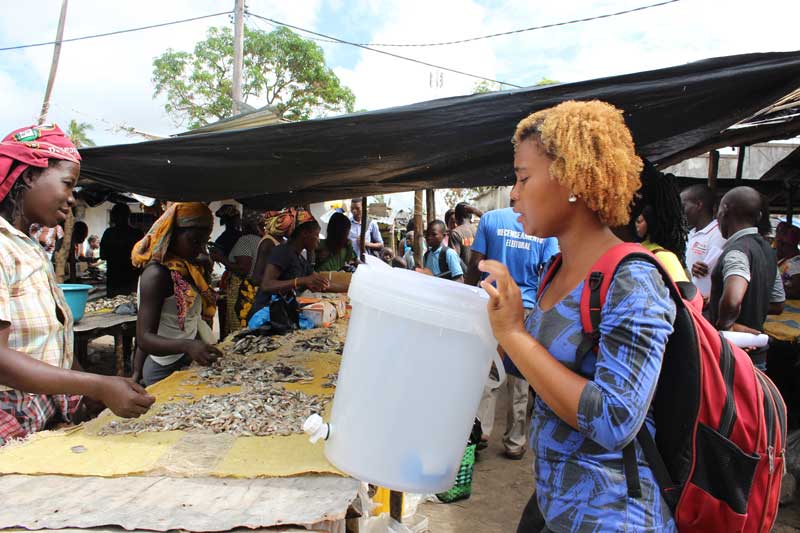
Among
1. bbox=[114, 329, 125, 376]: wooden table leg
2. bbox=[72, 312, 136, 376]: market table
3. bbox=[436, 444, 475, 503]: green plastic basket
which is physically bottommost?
bbox=[436, 444, 475, 503]: green plastic basket

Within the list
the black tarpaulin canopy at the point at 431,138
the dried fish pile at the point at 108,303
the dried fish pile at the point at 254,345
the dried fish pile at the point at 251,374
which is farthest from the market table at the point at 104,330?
the dried fish pile at the point at 251,374

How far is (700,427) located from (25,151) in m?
2.46

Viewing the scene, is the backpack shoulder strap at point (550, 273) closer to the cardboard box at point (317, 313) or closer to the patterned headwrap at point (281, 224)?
the cardboard box at point (317, 313)

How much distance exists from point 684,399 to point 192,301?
2.92m

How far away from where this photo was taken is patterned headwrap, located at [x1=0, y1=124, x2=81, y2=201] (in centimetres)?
196

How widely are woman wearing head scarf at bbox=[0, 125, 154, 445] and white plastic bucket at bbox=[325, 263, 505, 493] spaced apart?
3.32 ft

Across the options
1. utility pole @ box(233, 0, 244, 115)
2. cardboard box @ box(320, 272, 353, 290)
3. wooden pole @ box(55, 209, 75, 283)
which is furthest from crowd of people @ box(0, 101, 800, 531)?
utility pole @ box(233, 0, 244, 115)

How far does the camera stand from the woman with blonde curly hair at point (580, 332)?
1040mm

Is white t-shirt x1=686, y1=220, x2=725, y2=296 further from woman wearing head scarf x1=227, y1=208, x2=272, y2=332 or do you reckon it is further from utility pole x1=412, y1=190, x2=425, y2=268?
utility pole x1=412, y1=190, x2=425, y2=268

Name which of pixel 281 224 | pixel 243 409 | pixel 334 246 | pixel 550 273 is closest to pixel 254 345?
pixel 243 409

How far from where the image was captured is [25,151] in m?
1.97

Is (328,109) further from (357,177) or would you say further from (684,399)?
(684,399)

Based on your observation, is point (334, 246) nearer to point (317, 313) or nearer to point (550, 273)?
point (317, 313)

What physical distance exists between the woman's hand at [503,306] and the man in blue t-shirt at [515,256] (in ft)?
9.74
